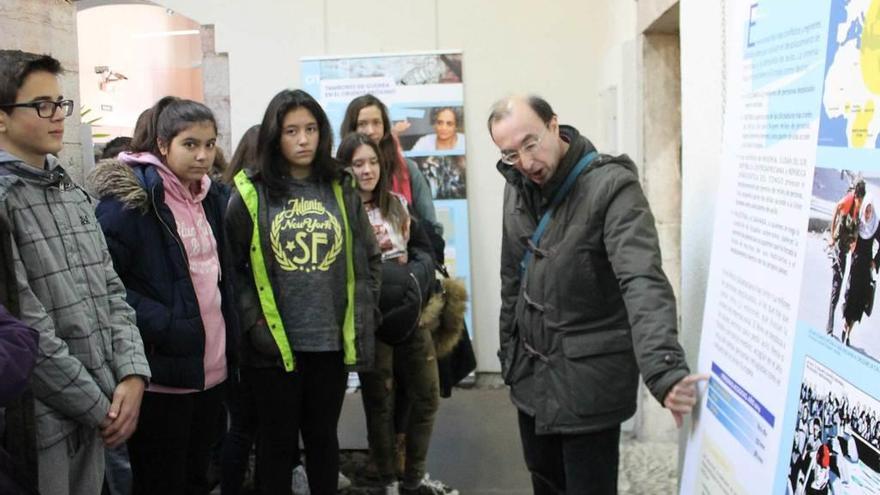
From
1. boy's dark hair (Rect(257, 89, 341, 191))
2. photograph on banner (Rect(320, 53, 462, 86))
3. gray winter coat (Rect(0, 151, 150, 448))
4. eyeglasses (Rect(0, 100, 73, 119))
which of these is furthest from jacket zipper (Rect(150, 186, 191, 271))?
photograph on banner (Rect(320, 53, 462, 86))

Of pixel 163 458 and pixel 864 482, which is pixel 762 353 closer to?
pixel 864 482

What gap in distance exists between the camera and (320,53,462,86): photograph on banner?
5445 millimetres

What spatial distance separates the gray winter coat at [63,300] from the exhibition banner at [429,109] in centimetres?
341

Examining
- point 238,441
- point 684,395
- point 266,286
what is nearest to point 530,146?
point 684,395

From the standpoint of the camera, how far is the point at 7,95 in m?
1.96

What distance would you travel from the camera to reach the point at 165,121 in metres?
2.67

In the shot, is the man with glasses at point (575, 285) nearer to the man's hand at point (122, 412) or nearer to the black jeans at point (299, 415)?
the black jeans at point (299, 415)

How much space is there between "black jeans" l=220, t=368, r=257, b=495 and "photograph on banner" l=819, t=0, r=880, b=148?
95.6 inches

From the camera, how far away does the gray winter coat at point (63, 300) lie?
1.90 m

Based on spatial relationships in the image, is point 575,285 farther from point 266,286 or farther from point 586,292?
point 266,286

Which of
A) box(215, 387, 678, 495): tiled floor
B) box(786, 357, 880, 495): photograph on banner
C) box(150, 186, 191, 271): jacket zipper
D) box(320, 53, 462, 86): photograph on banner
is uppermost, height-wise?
box(320, 53, 462, 86): photograph on banner

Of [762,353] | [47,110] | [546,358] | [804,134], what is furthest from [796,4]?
[47,110]

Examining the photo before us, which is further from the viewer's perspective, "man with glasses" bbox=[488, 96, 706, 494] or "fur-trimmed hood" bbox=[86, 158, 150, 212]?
"fur-trimmed hood" bbox=[86, 158, 150, 212]

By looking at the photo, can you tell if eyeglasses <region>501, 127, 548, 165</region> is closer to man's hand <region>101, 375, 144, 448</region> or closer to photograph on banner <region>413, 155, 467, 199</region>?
man's hand <region>101, 375, 144, 448</region>
